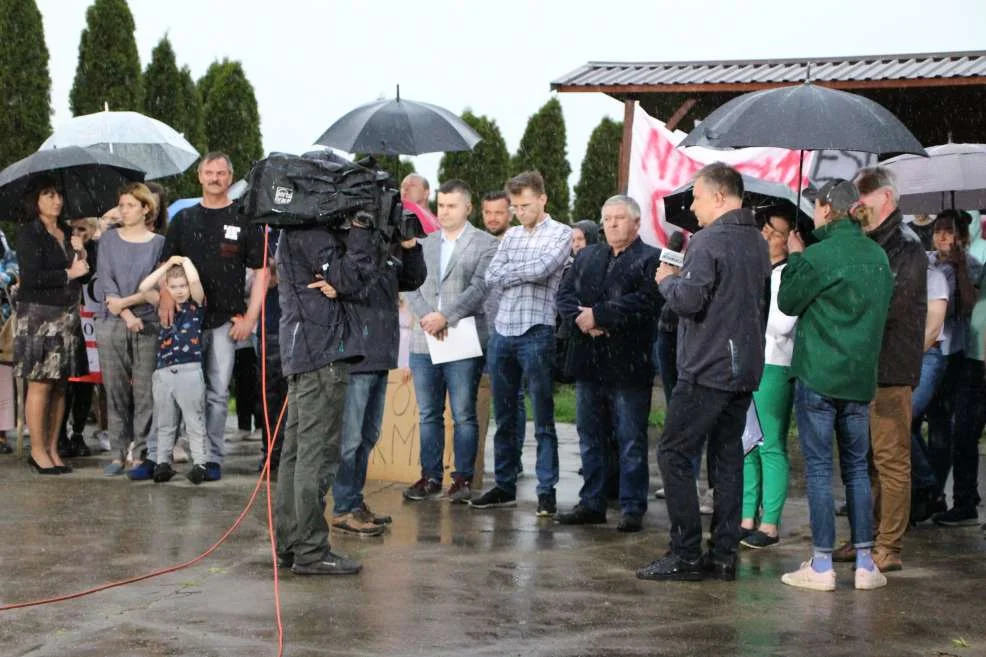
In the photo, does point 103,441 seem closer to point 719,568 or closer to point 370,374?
point 370,374

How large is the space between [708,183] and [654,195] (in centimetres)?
369

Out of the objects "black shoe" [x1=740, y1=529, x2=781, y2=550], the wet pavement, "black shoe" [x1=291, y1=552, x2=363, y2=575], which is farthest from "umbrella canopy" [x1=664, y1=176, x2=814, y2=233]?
"black shoe" [x1=291, y1=552, x2=363, y2=575]

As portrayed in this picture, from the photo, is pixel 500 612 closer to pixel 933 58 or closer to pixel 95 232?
pixel 95 232

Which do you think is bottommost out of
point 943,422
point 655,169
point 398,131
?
point 943,422

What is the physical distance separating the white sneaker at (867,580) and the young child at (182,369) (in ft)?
14.8

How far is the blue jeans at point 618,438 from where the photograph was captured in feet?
26.0

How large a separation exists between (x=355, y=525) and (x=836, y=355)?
2.66m

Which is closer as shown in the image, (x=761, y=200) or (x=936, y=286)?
(x=936, y=286)

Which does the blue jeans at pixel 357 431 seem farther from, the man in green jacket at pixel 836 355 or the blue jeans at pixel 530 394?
the man in green jacket at pixel 836 355

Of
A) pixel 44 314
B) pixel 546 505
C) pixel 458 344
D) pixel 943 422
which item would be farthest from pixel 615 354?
pixel 44 314

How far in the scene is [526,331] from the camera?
8430mm

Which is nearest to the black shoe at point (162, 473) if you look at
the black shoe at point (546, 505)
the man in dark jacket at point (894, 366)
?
the black shoe at point (546, 505)

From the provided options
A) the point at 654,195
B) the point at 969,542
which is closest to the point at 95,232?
the point at 654,195

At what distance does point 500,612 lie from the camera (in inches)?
232
